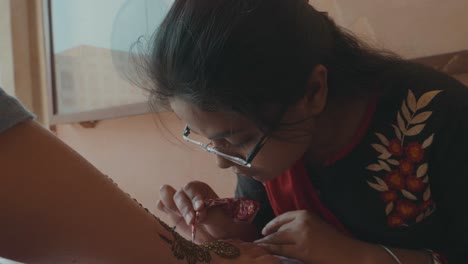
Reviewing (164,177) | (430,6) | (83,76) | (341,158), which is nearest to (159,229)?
(341,158)

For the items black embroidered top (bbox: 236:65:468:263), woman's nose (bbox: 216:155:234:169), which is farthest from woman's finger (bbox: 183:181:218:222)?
black embroidered top (bbox: 236:65:468:263)

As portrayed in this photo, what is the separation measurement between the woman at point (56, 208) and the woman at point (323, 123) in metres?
0.15

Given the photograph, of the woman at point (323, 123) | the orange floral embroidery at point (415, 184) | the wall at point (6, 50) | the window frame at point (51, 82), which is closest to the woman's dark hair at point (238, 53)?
the woman at point (323, 123)

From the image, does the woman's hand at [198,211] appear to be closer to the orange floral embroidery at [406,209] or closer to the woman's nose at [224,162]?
→ the woman's nose at [224,162]

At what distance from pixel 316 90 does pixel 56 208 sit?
34 centimetres

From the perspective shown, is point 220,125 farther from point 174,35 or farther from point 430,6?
point 430,6

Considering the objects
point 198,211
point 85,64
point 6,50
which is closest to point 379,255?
point 198,211

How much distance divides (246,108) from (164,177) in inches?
32.4

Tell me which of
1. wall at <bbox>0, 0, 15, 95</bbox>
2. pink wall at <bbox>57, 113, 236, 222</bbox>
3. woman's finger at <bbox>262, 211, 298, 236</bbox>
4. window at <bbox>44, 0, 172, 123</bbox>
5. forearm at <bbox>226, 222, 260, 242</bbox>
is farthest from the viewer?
wall at <bbox>0, 0, 15, 95</bbox>

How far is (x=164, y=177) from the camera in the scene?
4.10 ft

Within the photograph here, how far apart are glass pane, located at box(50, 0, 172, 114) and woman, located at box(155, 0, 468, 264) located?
24.3 inches

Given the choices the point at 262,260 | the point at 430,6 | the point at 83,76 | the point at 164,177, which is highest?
the point at 430,6

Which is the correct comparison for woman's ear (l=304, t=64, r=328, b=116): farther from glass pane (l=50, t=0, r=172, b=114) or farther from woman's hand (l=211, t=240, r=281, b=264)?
glass pane (l=50, t=0, r=172, b=114)

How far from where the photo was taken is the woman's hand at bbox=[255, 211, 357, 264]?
1.81 feet
